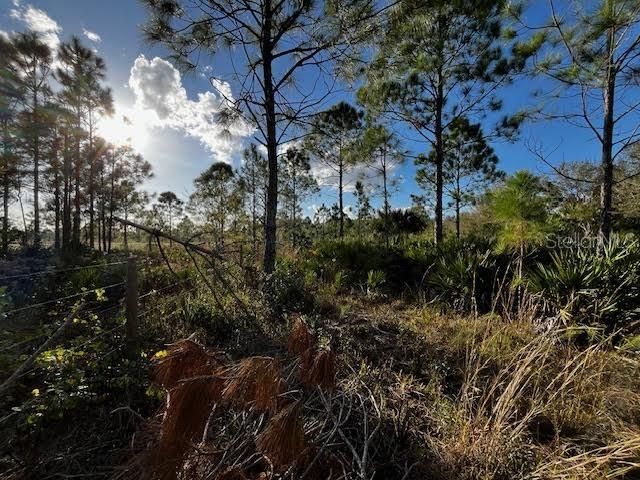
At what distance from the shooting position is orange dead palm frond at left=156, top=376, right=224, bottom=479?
87 centimetres

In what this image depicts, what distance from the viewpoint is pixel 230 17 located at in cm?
486

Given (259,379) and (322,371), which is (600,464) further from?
(259,379)

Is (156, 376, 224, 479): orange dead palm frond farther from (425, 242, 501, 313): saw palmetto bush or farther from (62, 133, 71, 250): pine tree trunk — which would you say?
(62, 133, 71, 250): pine tree trunk

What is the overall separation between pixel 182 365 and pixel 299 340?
446 millimetres

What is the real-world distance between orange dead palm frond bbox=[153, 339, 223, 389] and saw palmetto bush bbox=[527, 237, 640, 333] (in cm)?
385

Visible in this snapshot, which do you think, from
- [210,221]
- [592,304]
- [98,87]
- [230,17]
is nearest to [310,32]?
[230,17]

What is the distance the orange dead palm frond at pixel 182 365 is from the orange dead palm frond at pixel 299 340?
0.31 meters

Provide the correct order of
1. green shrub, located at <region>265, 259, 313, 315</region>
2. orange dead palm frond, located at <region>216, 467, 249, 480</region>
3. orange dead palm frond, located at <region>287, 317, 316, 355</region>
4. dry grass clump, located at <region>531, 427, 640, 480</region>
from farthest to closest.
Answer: green shrub, located at <region>265, 259, 313, 315</region> < dry grass clump, located at <region>531, 427, 640, 480</region> < orange dead palm frond, located at <region>287, 317, 316, 355</region> < orange dead palm frond, located at <region>216, 467, 249, 480</region>

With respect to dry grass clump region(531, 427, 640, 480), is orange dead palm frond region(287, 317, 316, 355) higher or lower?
higher

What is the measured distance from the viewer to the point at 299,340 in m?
1.26

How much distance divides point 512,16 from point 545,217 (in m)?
3.65

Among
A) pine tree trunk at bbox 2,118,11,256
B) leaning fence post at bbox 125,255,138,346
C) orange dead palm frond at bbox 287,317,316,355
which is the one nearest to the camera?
orange dead palm frond at bbox 287,317,316,355

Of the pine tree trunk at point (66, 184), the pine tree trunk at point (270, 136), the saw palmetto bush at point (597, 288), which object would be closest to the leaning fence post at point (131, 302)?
the pine tree trunk at point (270, 136)

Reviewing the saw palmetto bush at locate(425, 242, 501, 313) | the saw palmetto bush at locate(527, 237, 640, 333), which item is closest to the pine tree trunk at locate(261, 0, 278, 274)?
the saw palmetto bush at locate(425, 242, 501, 313)
